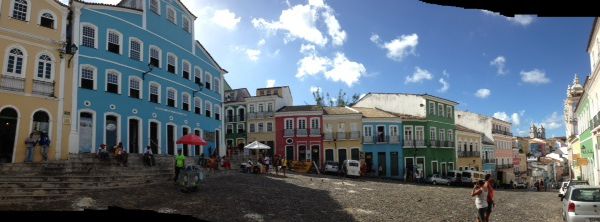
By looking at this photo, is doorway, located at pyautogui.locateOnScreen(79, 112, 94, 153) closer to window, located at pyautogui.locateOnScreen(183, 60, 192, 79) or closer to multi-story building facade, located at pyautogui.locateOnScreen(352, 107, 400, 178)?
window, located at pyautogui.locateOnScreen(183, 60, 192, 79)

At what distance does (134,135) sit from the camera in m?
29.1

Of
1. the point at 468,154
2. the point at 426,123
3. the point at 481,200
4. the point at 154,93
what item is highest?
the point at 154,93

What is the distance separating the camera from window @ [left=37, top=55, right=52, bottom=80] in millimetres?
23266

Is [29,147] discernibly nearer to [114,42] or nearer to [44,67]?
[44,67]

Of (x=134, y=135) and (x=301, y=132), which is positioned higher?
(x=301, y=132)

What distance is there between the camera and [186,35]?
116ft

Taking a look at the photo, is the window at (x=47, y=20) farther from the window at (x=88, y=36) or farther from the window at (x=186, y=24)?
the window at (x=186, y=24)

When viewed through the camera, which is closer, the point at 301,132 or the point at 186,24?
the point at 186,24

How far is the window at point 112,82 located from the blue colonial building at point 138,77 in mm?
58

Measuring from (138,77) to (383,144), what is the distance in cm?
2899

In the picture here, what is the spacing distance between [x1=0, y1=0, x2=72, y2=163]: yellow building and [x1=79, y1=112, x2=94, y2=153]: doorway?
1.26 meters

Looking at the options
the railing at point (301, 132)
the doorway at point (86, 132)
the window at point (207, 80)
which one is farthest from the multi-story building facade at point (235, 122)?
the doorway at point (86, 132)

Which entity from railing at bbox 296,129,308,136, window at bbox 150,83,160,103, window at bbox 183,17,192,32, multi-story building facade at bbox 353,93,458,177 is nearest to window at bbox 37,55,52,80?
window at bbox 150,83,160,103

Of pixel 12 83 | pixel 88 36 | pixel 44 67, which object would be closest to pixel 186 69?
pixel 88 36
